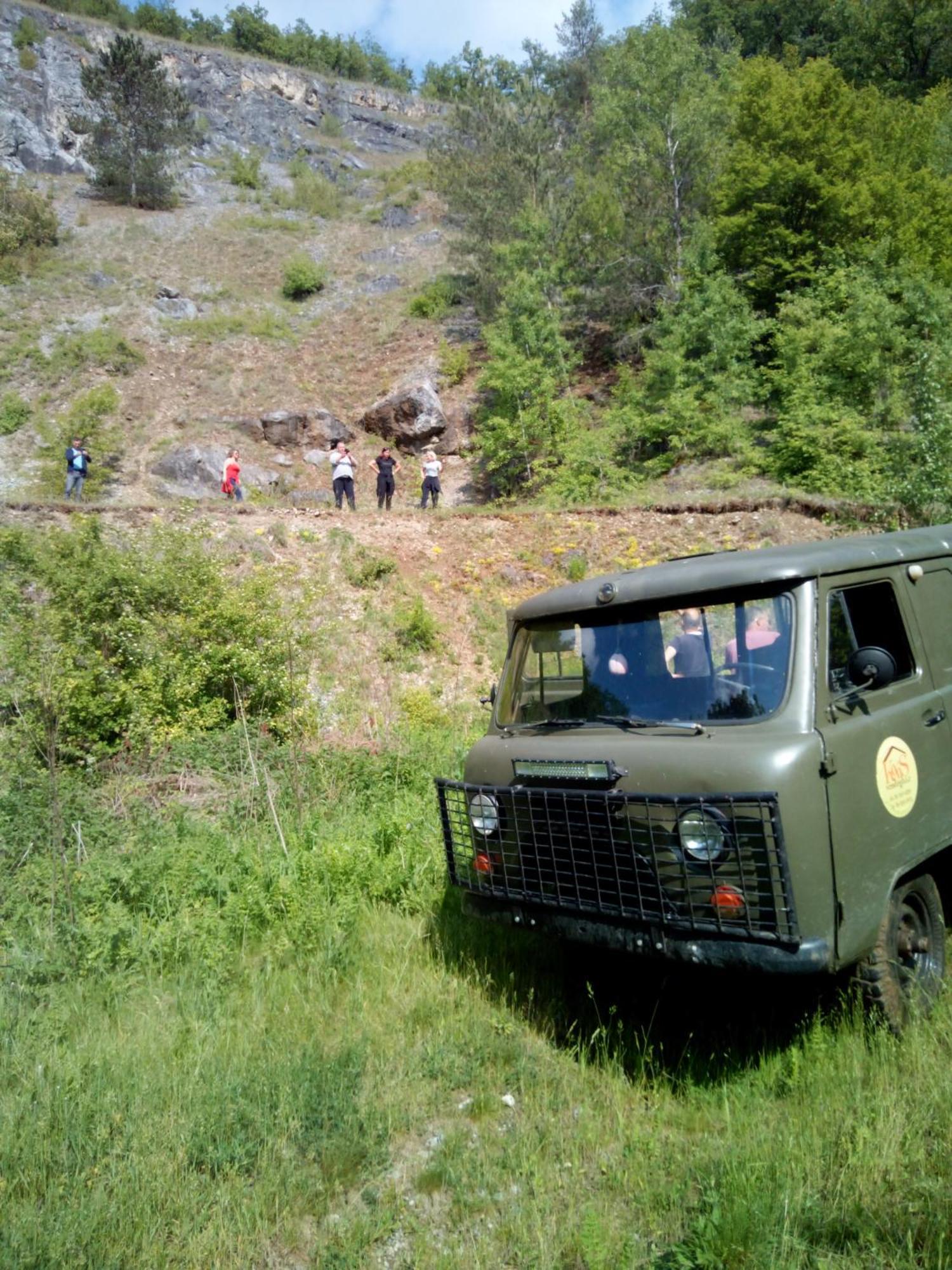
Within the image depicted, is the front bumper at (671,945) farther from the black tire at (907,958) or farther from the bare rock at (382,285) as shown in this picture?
the bare rock at (382,285)

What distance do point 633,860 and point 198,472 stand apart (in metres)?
24.5

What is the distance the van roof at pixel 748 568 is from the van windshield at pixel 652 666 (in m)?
0.10

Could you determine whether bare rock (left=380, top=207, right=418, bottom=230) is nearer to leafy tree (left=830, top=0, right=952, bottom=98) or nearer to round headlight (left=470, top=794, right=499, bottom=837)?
leafy tree (left=830, top=0, right=952, bottom=98)

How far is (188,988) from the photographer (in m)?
5.12

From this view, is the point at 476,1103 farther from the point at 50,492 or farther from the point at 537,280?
the point at 537,280

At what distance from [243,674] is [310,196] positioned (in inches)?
1881

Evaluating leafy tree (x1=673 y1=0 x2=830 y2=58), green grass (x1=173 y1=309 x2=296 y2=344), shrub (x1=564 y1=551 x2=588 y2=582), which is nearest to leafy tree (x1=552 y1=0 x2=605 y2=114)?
leafy tree (x1=673 y1=0 x2=830 y2=58)

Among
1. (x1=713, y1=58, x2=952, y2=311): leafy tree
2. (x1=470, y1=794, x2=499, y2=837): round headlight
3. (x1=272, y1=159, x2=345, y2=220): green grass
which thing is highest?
(x1=272, y1=159, x2=345, y2=220): green grass

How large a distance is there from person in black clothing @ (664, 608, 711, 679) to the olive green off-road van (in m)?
0.01

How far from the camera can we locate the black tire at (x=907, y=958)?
3.76m

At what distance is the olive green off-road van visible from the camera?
3.46 metres

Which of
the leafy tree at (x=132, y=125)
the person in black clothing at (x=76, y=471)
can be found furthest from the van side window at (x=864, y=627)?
the leafy tree at (x=132, y=125)

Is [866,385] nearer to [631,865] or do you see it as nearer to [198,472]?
[198,472]

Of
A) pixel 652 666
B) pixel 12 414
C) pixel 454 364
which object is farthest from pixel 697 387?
pixel 652 666
